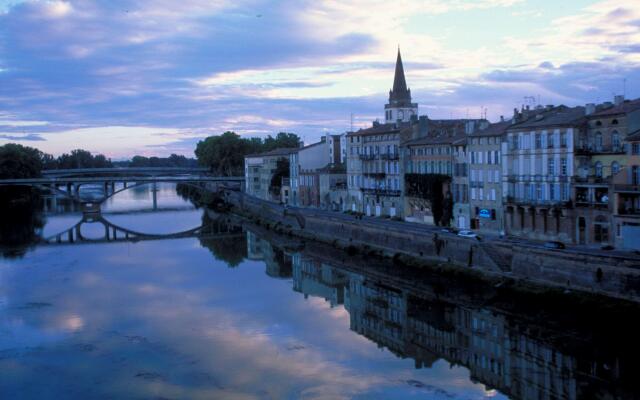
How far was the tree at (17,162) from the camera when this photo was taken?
78.4m

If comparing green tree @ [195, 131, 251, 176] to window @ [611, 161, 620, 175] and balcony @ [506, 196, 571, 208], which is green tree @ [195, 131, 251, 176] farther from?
window @ [611, 161, 620, 175]

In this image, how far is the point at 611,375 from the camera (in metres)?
17.2

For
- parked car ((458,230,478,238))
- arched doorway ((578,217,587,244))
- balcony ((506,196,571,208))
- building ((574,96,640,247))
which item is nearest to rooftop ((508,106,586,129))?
building ((574,96,640,247))

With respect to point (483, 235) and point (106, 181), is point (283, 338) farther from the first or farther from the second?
point (106, 181)

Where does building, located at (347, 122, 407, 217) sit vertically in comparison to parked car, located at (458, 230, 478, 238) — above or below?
above

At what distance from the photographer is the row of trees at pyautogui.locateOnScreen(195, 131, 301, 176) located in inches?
3654

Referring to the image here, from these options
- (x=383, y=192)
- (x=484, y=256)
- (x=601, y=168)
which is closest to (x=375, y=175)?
(x=383, y=192)

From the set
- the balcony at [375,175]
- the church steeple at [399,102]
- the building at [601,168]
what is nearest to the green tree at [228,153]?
the church steeple at [399,102]

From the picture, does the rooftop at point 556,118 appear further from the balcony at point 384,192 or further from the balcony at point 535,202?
the balcony at point 384,192

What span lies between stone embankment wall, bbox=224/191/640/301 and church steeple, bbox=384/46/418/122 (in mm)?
19406

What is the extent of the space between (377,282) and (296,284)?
352cm

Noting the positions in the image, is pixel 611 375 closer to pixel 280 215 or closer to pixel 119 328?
pixel 119 328

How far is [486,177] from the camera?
33.3 m

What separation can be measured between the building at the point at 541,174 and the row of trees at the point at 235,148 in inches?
2393
